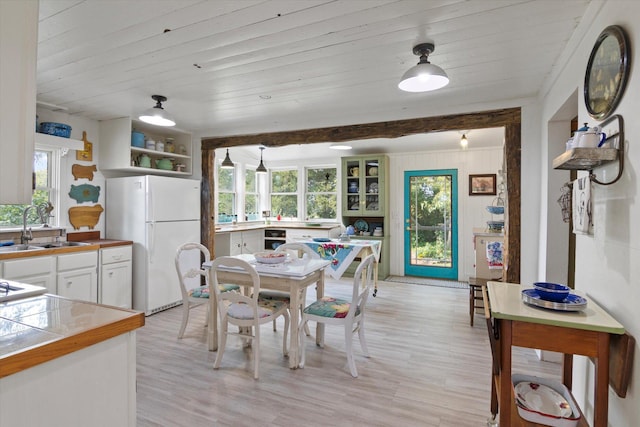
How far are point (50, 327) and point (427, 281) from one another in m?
5.43

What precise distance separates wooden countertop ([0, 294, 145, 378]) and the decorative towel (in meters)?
3.71

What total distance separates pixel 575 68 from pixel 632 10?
79 centimetres

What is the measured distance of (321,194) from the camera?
22.0 ft

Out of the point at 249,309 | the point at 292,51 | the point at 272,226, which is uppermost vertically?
the point at 292,51

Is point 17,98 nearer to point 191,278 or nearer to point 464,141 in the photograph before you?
point 191,278

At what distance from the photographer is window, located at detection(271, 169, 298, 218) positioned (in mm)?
6977

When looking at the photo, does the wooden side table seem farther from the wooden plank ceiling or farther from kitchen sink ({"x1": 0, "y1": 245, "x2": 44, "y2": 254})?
kitchen sink ({"x1": 0, "y1": 245, "x2": 44, "y2": 254})

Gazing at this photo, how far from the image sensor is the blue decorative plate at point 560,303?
1470 mm

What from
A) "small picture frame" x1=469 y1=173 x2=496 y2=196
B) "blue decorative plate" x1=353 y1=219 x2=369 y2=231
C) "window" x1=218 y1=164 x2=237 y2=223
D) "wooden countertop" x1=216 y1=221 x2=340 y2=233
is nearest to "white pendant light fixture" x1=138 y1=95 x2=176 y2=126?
"wooden countertop" x1=216 y1=221 x2=340 y2=233

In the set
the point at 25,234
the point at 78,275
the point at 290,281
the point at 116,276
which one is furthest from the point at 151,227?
the point at 290,281

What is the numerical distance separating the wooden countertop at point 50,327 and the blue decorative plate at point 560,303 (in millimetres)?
1678

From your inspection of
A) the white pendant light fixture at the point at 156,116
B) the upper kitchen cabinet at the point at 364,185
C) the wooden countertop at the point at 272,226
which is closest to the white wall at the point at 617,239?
the white pendant light fixture at the point at 156,116

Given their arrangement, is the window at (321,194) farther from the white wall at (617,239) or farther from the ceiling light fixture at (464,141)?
the white wall at (617,239)

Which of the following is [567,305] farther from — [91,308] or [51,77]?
[51,77]
